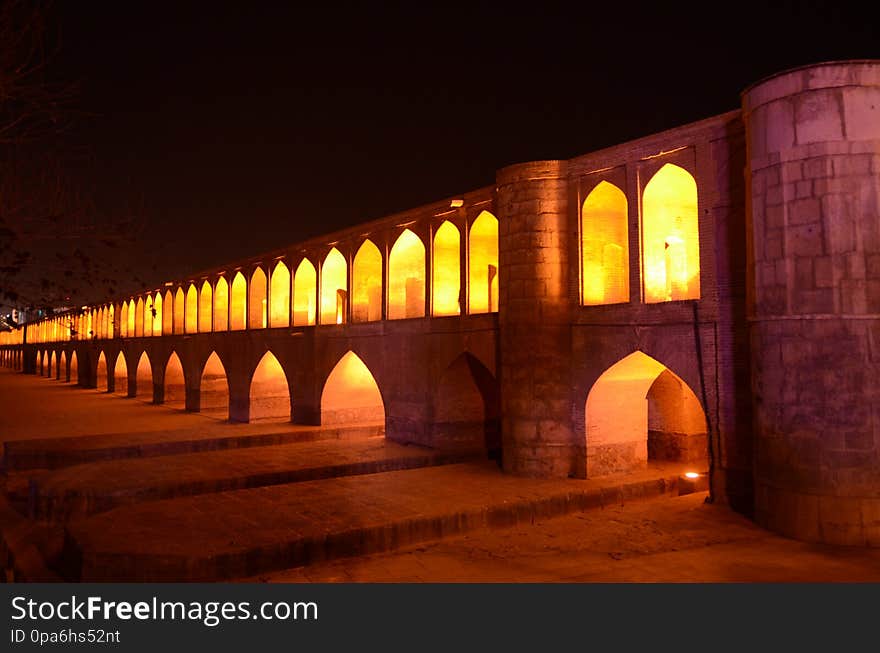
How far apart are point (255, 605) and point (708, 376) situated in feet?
18.3

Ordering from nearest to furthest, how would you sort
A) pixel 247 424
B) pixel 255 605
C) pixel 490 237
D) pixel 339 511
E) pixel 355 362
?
pixel 255 605 < pixel 339 511 < pixel 490 237 < pixel 355 362 < pixel 247 424

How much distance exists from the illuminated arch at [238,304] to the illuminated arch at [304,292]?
8.57 feet

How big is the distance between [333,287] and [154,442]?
16.3 feet

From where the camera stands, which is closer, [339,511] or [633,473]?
[339,511]

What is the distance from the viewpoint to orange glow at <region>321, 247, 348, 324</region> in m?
15.6

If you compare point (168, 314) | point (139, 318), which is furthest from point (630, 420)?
point (139, 318)

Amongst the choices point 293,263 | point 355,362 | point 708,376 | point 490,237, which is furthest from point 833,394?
point 293,263

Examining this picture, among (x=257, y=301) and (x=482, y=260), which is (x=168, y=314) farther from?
(x=482, y=260)

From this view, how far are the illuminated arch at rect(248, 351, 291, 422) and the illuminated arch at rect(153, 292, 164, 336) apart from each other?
9689mm

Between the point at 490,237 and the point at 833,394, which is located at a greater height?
the point at 490,237

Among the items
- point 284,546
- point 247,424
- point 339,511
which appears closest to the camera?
point 284,546

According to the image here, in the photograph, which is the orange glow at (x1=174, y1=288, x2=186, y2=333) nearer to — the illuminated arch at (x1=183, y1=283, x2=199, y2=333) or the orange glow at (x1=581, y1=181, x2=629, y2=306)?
the illuminated arch at (x1=183, y1=283, x2=199, y2=333)

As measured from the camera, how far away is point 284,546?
641cm

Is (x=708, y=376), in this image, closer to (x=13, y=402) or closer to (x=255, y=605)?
(x=255, y=605)
